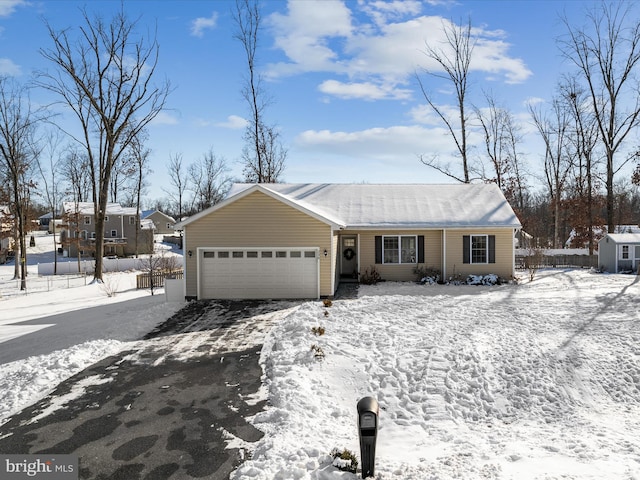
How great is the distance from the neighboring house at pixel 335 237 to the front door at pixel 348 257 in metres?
0.05

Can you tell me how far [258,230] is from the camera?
1409 cm

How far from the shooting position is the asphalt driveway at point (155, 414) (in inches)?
189

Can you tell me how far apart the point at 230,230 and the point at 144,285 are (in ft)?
28.8

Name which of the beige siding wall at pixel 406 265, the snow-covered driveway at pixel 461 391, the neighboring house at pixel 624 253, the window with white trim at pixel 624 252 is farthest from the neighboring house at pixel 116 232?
the window with white trim at pixel 624 252

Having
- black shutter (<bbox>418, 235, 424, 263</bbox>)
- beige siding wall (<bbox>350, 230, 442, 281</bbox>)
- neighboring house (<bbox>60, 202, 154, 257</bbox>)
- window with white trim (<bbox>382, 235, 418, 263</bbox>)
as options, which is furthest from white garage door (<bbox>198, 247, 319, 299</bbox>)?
neighboring house (<bbox>60, 202, 154, 257</bbox>)

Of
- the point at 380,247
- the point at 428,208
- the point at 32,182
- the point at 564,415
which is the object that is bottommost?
the point at 564,415

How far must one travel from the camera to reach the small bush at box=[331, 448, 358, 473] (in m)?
4.43

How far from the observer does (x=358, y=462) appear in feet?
15.1

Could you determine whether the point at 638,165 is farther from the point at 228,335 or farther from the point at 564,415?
the point at 228,335

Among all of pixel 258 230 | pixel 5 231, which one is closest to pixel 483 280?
pixel 258 230

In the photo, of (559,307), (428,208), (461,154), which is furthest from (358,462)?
(461,154)

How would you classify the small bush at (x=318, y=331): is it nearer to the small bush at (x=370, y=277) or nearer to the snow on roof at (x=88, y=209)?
the small bush at (x=370, y=277)

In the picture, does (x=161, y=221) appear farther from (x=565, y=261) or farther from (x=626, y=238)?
(x=626, y=238)

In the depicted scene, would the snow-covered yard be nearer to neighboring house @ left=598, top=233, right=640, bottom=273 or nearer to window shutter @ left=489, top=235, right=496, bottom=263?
window shutter @ left=489, top=235, right=496, bottom=263
